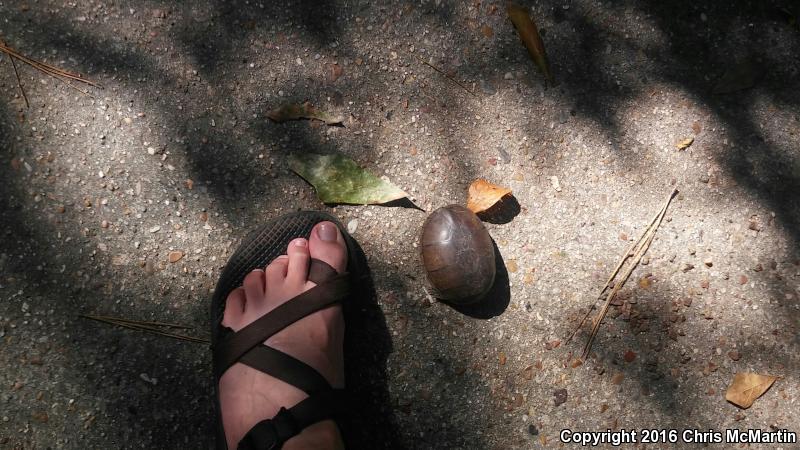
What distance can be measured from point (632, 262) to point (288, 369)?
1528 millimetres

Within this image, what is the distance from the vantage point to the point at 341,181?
7.70 ft

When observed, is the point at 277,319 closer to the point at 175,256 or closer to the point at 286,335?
the point at 286,335

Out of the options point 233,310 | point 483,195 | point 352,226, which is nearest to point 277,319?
point 233,310

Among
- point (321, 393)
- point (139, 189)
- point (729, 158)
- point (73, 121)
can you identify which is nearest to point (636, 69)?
point (729, 158)

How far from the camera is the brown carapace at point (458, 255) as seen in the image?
214 centimetres

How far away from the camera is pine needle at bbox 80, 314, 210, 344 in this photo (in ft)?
7.15

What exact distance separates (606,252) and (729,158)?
730 millimetres

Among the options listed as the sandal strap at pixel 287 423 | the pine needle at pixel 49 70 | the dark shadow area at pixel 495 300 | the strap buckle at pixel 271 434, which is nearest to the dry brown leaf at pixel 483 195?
the dark shadow area at pixel 495 300

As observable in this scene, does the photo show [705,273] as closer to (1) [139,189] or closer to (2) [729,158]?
(2) [729,158]

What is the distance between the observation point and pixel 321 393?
2.11 metres

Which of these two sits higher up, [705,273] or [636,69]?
[636,69]

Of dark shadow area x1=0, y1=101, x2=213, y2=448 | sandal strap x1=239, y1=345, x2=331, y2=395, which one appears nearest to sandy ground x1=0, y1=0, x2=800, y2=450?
dark shadow area x1=0, y1=101, x2=213, y2=448

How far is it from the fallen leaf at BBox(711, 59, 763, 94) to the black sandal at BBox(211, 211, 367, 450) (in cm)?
184

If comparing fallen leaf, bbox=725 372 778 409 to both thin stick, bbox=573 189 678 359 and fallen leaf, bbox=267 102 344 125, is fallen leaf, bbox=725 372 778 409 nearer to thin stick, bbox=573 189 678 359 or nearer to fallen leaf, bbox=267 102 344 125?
thin stick, bbox=573 189 678 359
